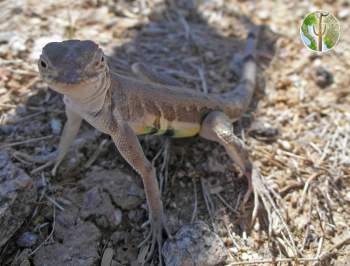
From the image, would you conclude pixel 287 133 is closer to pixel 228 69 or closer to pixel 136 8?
pixel 228 69

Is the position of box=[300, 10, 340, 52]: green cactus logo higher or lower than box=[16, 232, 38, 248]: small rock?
higher

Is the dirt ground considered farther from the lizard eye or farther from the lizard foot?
the lizard eye

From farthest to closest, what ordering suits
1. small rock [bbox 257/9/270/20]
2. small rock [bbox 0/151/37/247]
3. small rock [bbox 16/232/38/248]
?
small rock [bbox 257/9/270/20]
small rock [bbox 16/232/38/248]
small rock [bbox 0/151/37/247]

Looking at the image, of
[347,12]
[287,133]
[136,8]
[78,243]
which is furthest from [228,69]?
[78,243]

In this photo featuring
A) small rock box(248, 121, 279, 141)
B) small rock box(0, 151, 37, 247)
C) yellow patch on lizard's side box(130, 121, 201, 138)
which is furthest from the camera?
small rock box(248, 121, 279, 141)

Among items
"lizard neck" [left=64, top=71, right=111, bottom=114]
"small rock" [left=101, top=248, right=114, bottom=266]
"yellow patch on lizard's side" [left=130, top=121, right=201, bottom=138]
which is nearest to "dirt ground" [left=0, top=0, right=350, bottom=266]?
"small rock" [left=101, top=248, right=114, bottom=266]

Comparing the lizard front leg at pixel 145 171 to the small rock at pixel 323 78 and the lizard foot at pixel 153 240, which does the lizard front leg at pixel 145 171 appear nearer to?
the lizard foot at pixel 153 240

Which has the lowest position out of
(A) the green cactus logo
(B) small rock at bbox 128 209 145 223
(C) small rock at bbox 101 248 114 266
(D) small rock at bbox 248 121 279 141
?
(C) small rock at bbox 101 248 114 266
